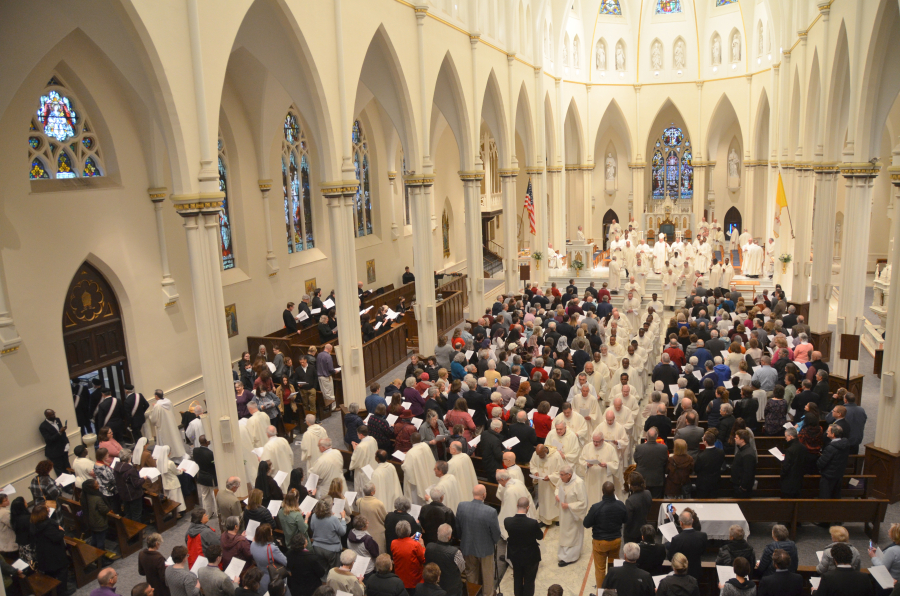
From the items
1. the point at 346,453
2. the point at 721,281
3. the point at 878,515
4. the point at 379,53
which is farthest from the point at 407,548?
the point at 721,281

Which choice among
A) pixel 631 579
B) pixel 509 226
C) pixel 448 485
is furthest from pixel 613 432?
pixel 509 226

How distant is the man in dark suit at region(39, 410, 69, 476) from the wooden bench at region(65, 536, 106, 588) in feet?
8.87

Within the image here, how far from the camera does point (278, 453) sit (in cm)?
1059

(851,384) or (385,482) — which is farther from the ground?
(385,482)

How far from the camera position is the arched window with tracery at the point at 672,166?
129 feet

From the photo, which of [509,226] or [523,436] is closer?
[523,436]

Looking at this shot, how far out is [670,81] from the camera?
35281mm

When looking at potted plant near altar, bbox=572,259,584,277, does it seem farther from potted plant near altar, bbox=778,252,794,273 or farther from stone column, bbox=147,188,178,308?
stone column, bbox=147,188,178,308

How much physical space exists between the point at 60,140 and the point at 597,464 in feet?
37.4

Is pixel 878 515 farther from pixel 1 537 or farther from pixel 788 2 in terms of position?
pixel 788 2

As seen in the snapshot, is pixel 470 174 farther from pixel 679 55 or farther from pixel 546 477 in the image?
pixel 679 55

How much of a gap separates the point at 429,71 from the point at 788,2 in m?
14.4

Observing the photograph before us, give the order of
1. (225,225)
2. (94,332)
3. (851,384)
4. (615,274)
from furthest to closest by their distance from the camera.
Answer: (615,274) < (225,225) < (851,384) < (94,332)

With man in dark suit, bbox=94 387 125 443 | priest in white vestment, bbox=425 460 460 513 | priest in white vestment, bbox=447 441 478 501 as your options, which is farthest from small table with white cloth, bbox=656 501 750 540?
man in dark suit, bbox=94 387 125 443
